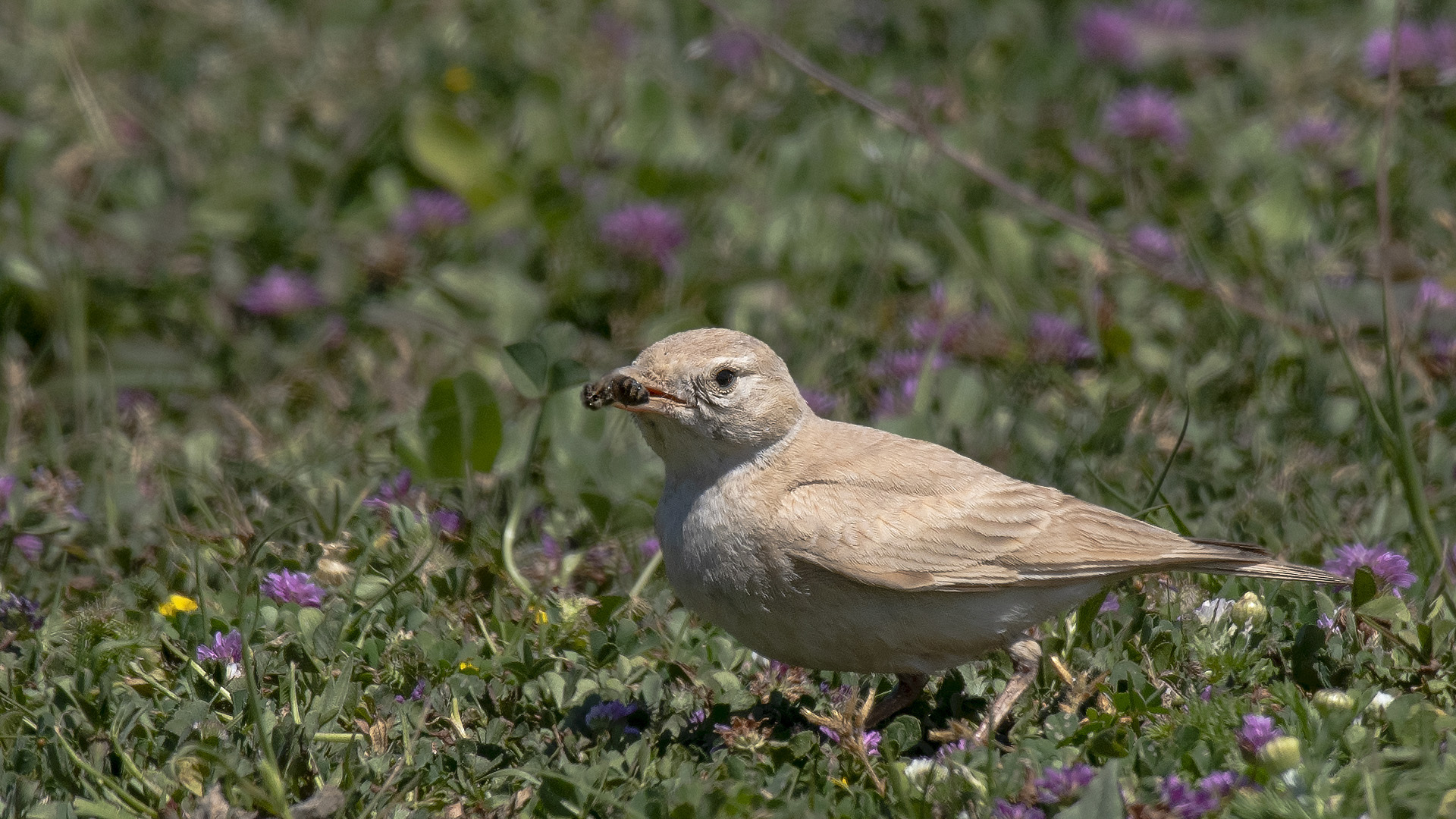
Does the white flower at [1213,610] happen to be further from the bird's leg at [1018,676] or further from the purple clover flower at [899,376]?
the purple clover flower at [899,376]

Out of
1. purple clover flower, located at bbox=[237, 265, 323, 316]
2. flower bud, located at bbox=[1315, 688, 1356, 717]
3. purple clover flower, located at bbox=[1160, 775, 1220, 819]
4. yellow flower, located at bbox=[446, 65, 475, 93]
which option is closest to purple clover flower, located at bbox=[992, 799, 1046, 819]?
purple clover flower, located at bbox=[1160, 775, 1220, 819]

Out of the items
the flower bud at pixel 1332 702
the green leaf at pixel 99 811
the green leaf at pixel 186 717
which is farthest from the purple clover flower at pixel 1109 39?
the green leaf at pixel 99 811

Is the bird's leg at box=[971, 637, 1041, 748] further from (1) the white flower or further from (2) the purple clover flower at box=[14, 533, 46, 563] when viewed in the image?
(2) the purple clover flower at box=[14, 533, 46, 563]

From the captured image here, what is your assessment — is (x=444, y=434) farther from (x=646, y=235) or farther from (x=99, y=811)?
(x=99, y=811)

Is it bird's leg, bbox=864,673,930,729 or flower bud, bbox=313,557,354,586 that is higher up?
bird's leg, bbox=864,673,930,729

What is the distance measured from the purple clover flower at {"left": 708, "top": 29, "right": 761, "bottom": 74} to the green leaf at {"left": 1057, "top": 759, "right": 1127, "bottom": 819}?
267 inches

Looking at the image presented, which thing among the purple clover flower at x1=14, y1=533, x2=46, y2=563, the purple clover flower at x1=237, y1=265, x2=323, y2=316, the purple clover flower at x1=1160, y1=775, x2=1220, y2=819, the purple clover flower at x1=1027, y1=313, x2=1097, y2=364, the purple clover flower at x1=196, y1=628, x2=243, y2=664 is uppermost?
→ the purple clover flower at x1=1160, y1=775, x2=1220, y2=819

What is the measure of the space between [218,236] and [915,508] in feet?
16.6

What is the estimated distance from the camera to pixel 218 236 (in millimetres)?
8188

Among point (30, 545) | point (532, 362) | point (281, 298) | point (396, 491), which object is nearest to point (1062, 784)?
point (532, 362)

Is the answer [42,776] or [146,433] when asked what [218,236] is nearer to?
[146,433]

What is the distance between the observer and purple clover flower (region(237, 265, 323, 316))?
7637 millimetres

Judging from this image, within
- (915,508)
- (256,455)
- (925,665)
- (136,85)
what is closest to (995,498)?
(915,508)

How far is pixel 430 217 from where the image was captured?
810cm
